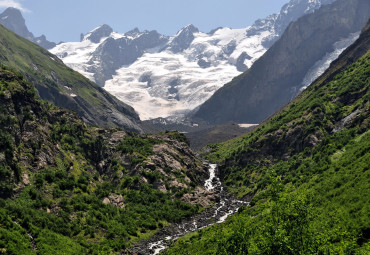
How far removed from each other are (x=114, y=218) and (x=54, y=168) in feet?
83.8

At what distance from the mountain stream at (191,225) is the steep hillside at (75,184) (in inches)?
125

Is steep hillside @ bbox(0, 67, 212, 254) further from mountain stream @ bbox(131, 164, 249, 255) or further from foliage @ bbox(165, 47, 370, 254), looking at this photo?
foliage @ bbox(165, 47, 370, 254)

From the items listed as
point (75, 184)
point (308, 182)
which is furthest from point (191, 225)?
point (75, 184)

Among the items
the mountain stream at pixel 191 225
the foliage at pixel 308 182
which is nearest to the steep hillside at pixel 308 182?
the foliage at pixel 308 182

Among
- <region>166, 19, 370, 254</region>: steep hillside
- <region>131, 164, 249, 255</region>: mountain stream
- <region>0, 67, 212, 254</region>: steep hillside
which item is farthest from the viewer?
<region>131, 164, 249, 255</region>: mountain stream

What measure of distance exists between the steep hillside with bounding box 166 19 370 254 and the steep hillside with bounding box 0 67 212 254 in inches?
794

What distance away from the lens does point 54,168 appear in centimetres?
10844

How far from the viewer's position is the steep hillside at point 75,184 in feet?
256

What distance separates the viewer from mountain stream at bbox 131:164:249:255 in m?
88.6

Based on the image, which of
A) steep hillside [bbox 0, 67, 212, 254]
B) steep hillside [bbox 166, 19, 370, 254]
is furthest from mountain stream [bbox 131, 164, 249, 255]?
steep hillside [bbox 166, 19, 370, 254]

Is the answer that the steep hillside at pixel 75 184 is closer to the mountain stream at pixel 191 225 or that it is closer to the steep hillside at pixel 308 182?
the mountain stream at pixel 191 225

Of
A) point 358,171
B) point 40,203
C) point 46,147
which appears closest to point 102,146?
point 46,147

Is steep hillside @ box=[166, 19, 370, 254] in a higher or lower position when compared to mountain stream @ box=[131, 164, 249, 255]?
higher

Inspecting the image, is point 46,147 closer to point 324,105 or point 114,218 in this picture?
point 114,218
